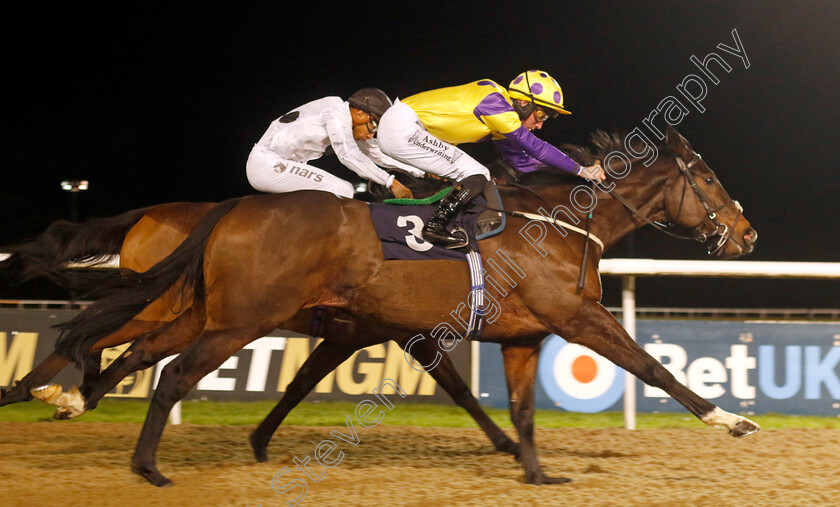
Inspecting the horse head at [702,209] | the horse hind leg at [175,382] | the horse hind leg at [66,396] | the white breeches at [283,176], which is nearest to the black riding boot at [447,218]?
the white breeches at [283,176]

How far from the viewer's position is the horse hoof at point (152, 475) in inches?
149

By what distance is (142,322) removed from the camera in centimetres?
479

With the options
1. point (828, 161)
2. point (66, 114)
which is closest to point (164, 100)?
point (66, 114)

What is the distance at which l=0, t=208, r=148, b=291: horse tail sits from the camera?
4840 millimetres

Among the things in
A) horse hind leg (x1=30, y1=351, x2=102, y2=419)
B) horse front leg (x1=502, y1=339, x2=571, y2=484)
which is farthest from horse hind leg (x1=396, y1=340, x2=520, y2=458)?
horse hind leg (x1=30, y1=351, x2=102, y2=419)

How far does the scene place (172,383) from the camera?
3.86 m

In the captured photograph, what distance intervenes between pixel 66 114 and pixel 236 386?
2195 cm

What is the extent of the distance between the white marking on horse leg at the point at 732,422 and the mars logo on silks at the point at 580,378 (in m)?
2.16

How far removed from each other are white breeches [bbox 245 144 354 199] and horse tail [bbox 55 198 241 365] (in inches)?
14.1

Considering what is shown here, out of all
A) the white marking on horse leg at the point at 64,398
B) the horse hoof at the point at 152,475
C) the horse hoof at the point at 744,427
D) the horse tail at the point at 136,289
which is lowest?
the horse hoof at the point at 152,475

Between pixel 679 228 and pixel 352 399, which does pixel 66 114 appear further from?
pixel 679 228

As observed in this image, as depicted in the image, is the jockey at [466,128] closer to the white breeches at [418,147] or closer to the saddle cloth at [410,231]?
the white breeches at [418,147]

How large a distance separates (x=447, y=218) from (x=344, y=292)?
64 cm

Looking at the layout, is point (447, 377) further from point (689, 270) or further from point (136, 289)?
point (689, 270)
